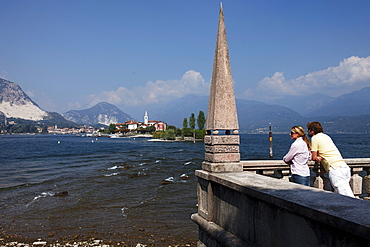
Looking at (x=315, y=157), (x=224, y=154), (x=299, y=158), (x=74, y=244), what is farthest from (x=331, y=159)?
(x=74, y=244)

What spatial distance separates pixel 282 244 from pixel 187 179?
2225 centimetres

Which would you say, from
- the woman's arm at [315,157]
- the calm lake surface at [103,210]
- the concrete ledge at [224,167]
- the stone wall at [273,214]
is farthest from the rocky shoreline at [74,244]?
the woman's arm at [315,157]

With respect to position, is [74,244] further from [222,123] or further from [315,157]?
[315,157]

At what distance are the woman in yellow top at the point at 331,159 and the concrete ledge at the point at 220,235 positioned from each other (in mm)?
2082

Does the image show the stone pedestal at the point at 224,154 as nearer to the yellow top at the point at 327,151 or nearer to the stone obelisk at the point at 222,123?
the stone obelisk at the point at 222,123

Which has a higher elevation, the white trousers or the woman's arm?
the woman's arm

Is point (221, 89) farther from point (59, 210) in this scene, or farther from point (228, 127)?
point (59, 210)

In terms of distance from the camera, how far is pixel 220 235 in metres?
4.98

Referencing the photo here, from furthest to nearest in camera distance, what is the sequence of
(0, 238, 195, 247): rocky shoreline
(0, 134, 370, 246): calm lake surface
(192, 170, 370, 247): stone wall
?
1. (0, 134, 370, 246): calm lake surface
2. (0, 238, 195, 247): rocky shoreline
3. (192, 170, 370, 247): stone wall

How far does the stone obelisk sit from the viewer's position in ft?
18.8

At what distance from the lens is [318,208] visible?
2.89m

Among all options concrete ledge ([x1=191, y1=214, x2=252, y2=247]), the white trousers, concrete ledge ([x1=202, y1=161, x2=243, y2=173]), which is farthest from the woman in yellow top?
concrete ledge ([x1=191, y1=214, x2=252, y2=247])

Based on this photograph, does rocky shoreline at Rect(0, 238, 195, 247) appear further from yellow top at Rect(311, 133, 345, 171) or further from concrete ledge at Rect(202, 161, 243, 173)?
yellow top at Rect(311, 133, 345, 171)

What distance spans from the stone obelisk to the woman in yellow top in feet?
4.62
